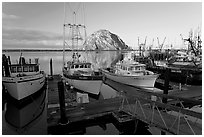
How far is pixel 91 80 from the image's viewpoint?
1848 centimetres

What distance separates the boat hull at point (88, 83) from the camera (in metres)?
18.5

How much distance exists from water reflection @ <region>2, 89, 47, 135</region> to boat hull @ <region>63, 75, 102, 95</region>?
412 centimetres

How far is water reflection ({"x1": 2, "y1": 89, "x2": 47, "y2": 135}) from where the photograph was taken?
41.1 ft

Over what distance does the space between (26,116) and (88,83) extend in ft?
22.9

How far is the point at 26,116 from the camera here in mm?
14672

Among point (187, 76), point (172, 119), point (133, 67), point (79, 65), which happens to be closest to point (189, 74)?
point (187, 76)

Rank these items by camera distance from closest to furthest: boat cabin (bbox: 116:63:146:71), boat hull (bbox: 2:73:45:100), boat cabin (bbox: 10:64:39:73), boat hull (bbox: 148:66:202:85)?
boat hull (bbox: 2:73:45:100), boat cabin (bbox: 10:64:39:73), boat cabin (bbox: 116:63:146:71), boat hull (bbox: 148:66:202:85)

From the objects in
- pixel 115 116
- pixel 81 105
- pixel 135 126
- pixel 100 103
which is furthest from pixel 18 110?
pixel 135 126

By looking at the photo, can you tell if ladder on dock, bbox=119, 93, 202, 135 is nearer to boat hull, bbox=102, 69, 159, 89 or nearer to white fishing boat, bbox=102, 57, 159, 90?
boat hull, bbox=102, 69, 159, 89

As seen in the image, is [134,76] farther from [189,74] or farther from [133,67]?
[189,74]

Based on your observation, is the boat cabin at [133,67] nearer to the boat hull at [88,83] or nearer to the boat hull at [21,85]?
the boat hull at [88,83]

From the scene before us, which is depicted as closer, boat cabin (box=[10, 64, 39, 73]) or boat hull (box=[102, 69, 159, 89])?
boat cabin (box=[10, 64, 39, 73])

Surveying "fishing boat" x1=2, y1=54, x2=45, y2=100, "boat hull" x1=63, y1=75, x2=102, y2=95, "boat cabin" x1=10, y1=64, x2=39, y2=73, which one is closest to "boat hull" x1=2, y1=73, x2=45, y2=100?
"fishing boat" x1=2, y1=54, x2=45, y2=100

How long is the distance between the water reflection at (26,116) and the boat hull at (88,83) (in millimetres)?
4118
